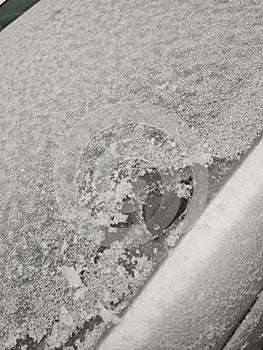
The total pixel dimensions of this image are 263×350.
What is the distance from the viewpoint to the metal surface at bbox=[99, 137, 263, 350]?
0.47 m

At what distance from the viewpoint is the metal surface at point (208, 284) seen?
475 mm

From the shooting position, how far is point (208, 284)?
48cm

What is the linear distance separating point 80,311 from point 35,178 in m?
0.25

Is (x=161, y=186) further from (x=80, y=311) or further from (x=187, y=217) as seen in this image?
(x=80, y=311)

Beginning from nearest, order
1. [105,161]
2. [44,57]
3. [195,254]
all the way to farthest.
Answer: [195,254] < [105,161] < [44,57]

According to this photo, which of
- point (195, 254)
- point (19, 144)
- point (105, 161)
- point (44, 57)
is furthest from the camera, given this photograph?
point (44, 57)

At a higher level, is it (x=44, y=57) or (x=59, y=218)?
(x=44, y=57)

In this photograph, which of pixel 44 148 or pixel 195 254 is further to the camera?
pixel 44 148

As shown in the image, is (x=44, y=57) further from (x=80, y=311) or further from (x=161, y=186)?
(x=80, y=311)

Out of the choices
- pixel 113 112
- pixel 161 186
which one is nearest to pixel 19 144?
pixel 113 112

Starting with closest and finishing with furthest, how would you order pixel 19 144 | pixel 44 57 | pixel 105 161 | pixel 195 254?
pixel 195 254 < pixel 105 161 < pixel 19 144 < pixel 44 57

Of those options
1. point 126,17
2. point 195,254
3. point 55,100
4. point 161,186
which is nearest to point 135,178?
point 161,186

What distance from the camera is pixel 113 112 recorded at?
25.5 inches

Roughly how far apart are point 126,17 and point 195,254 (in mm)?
528
